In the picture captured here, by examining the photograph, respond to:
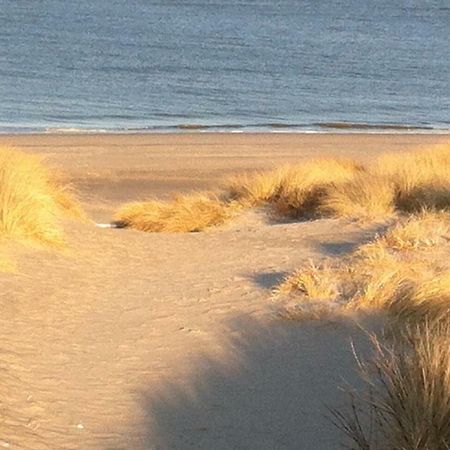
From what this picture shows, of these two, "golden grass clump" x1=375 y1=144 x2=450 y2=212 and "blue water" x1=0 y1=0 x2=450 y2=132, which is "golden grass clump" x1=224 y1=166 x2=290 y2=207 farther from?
"blue water" x1=0 y1=0 x2=450 y2=132

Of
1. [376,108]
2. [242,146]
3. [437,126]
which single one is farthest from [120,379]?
[376,108]

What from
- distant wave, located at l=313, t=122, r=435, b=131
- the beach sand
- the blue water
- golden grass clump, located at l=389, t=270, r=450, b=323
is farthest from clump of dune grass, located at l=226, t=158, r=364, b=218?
distant wave, located at l=313, t=122, r=435, b=131

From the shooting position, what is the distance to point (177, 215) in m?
13.9

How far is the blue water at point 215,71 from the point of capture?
30.7 m

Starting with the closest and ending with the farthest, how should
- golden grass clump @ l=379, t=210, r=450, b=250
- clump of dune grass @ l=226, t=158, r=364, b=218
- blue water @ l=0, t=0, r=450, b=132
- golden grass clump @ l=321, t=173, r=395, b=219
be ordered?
1. golden grass clump @ l=379, t=210, r=450, b=250
2. golden grass clump @ l=321, t=173, r=395, b=219
3. clump of dune grass @ l=226, t=158, r=364, b=218
4. blue water @ l=0, t=0, r=450, b=132

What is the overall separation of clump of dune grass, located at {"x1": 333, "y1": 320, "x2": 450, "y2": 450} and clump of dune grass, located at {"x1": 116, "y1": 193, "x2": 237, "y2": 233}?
7.80 meters

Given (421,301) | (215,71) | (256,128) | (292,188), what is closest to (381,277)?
(421,301)

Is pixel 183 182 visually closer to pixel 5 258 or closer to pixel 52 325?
pixel 5 258

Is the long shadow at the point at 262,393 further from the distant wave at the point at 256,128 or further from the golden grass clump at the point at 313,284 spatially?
the distant wave at the point at 256,128

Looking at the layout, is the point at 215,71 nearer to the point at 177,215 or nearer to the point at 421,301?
the point at 177,215

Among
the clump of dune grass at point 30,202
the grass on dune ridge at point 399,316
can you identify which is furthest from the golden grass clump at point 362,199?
the clump of dune grass at point 30,202

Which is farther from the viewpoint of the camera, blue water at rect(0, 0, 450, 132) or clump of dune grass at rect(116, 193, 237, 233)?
blue water at rect(0, 0, 450, 132)

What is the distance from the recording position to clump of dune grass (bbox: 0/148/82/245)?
35.0 ft

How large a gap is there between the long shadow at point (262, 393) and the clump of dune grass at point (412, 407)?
0.28m
